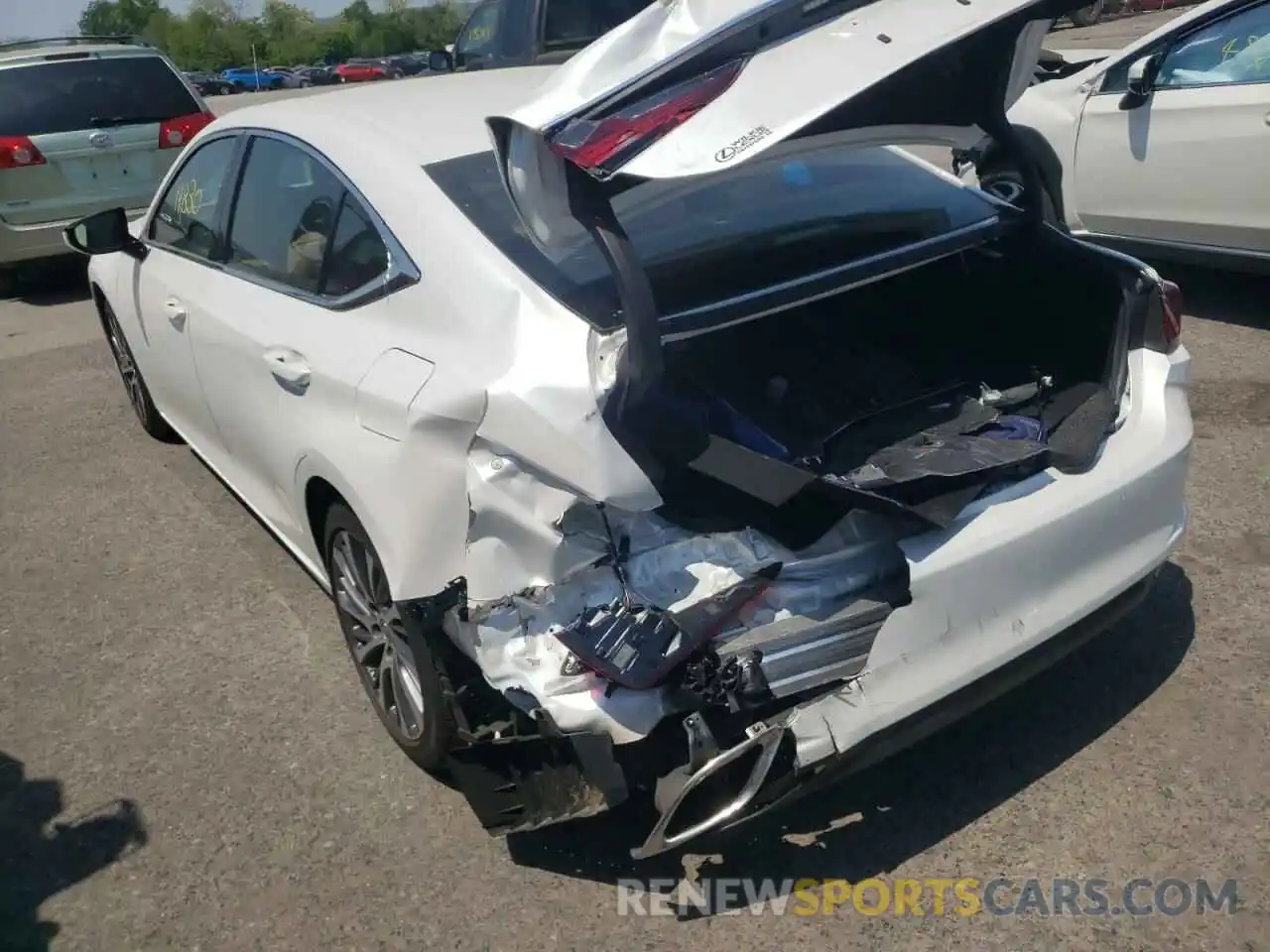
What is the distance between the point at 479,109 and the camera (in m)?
3.31

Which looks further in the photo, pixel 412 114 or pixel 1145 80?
pixel 1145 80

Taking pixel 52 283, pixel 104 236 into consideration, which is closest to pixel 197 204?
pixel 104 236

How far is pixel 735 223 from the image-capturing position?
3.02 metres

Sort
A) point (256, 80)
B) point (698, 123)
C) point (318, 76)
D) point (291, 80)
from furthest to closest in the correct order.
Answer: point (318, 76)
point (291, 80)
point (256, 80)
point (698, 123)

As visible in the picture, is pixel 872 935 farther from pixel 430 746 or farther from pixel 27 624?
pixel 27 624

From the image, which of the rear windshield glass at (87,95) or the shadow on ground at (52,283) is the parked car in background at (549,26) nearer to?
the rear windshield glass at (87,95)

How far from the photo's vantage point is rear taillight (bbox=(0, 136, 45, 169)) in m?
8.39

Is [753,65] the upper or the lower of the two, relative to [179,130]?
upper

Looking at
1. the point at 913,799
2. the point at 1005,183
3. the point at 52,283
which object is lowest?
the point at 52,283

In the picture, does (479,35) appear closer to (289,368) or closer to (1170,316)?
(289,368)

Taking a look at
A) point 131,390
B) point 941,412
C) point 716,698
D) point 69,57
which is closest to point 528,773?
point 716,698

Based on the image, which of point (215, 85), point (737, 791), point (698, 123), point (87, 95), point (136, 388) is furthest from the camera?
point (215, 85)

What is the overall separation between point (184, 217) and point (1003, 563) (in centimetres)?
329
